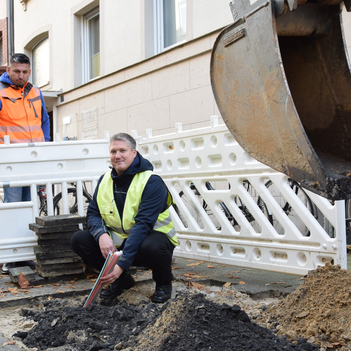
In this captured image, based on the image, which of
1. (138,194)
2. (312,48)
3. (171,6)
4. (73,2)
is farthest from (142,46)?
(312,48)

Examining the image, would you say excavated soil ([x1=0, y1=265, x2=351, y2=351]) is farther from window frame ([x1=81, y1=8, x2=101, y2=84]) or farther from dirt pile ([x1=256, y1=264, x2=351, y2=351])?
window frame ([x1=81, y1=8, x2=101, y2=84])

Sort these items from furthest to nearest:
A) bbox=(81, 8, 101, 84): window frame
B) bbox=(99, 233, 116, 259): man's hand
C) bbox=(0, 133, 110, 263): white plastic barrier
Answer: bbox=(81, 8, 101, 84): window frame
bbox=(0, 133, 110, 263): white plastic barrier
bbox=(99, 233, 116, 259): man's hand

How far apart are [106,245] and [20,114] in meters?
2.46

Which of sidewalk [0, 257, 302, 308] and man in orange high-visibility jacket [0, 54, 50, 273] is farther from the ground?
man in orange high-visibility jacket [0, 54, 50, 273]

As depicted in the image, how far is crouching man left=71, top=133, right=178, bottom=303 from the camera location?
11.6 ft

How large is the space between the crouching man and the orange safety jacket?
184cm

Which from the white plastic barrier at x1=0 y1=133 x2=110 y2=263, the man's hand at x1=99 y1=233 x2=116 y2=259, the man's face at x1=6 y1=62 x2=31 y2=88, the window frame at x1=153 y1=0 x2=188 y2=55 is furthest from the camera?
the window frame at x1=153 y1=0 x2=188 y2=55

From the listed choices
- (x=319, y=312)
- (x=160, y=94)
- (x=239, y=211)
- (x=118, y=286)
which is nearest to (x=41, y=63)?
(x=160, y=94)

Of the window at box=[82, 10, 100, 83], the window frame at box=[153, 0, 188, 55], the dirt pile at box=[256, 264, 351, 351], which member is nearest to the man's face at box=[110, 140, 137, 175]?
the dirt pile at box=[256, 264, 351, 351]

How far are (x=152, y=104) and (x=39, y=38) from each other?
6.91m

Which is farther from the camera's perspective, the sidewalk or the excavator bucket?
the sidewalk

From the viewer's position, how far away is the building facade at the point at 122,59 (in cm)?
775

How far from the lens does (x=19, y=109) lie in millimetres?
5176

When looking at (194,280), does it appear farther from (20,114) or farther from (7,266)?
(20,114)
